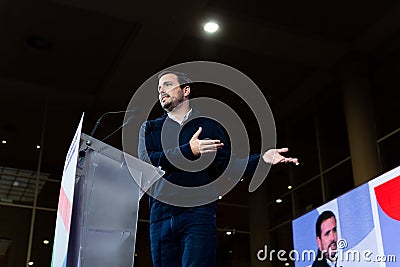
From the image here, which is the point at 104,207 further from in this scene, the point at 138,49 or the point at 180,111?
the point at 138,49

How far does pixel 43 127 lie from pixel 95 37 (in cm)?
227

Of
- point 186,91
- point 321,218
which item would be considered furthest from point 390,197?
point 186,91

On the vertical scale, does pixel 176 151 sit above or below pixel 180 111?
below

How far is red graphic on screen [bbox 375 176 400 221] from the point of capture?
4055 mm

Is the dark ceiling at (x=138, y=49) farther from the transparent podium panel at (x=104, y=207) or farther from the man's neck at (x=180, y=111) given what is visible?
the transparent podium panel at (x=104, y=207)

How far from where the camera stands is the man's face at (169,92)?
183cm

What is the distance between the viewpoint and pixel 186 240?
1.66 metres

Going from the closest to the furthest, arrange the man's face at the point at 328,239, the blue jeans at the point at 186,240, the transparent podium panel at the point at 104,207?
the transparent podium panel at the point at 104,207, the blue jeans at the point at 186,240, the man's face at the point at 328,239

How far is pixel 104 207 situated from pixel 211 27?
506 centimetres

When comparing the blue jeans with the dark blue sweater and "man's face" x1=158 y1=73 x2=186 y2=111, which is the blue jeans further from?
"man's face" x1=158 y1=73 x2=186 y2=111

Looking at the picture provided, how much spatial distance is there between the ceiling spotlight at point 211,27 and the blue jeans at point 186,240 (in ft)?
15.9

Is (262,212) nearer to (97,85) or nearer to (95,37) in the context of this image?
(97,85)

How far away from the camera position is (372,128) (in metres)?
6.72

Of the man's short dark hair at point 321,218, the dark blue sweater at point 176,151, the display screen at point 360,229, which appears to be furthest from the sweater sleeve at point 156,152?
the man's short dark hair at point 321,218
